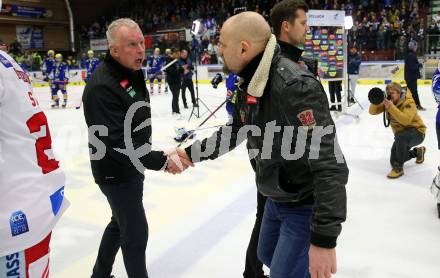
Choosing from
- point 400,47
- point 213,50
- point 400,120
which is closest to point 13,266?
point 400,120

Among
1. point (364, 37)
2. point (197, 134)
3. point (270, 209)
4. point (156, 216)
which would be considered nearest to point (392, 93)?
point (156, 216)

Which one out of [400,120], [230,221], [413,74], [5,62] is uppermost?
[5,62]

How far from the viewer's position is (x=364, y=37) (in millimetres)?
15820

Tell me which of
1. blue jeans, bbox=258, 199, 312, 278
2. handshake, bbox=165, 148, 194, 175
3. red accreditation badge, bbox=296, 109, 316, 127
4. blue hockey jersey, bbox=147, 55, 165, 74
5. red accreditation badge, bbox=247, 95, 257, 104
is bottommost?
blue jeans, bbox=258, 199, 312, 278

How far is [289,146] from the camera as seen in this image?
4.94ft

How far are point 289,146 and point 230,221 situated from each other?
2187 millimetres

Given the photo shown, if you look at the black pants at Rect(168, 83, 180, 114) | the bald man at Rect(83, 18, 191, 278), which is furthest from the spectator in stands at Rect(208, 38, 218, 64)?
the bald man at Rect(83, 18, 191, 278)

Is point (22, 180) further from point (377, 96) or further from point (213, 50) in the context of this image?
point (213, 50)

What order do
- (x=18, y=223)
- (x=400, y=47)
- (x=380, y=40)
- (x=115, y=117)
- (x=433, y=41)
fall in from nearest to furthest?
(x=18, y=223)
(x=115, y=117)
(x=433, y=41)
(x=400, y=47)
(x=380, y=40)

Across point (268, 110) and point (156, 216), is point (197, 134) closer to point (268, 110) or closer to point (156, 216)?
point (156, 216)

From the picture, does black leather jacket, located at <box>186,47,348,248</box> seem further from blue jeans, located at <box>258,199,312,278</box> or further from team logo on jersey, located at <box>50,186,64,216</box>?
team logo on jersey, located at <box>50,186,64,216</box>

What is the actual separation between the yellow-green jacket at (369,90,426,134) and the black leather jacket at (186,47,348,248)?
10.7 ft

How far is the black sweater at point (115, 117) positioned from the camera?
6.67 ft

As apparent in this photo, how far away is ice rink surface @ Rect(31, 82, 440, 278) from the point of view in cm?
284
